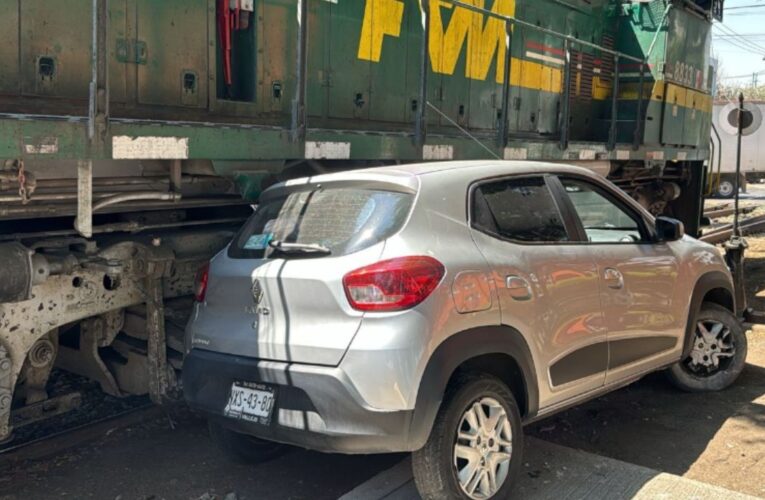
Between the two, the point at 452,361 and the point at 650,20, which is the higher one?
the point at 650,20

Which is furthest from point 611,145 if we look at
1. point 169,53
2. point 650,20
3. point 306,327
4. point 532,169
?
point 306,327

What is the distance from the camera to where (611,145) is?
28.1 feet

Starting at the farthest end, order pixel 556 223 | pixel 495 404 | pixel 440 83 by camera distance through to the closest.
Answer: pixel 440 83
pixel 556 223
pixel 495 404

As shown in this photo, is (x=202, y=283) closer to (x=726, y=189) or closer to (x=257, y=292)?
(x=257, y=292)

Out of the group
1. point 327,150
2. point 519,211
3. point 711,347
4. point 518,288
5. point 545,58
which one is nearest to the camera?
point 518,288

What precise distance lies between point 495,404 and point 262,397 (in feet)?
3.76

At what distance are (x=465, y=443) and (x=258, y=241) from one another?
4.86 ft

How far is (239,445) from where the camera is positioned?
4.30 metres

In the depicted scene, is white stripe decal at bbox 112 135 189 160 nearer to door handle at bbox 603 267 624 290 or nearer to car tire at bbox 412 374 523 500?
car tire at bbox 412 374 523 500

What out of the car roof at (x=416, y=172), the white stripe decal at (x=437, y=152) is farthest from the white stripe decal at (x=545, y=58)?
the car roof at (x=416, y=172)

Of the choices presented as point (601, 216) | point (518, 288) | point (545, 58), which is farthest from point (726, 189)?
point (518, 288)

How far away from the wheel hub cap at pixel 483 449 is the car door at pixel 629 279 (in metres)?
1.08

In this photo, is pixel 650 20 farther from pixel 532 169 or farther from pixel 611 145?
pixel 532 169

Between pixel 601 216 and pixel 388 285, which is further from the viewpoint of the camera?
pixel 601 216
